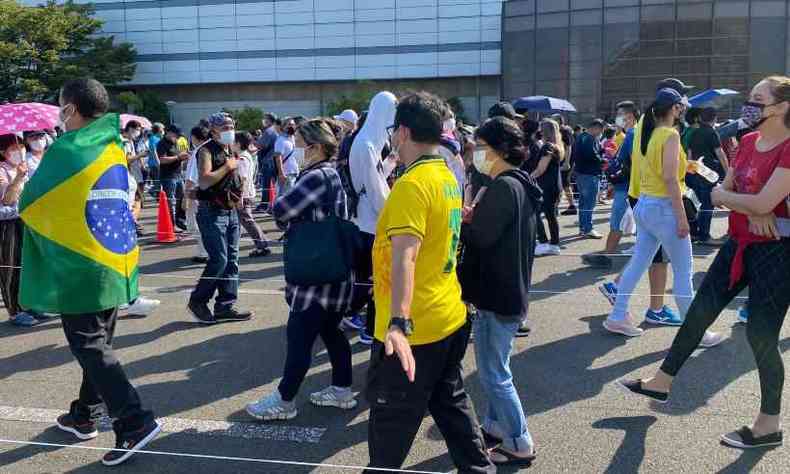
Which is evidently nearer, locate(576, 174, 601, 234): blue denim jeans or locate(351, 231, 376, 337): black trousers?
locate(351, 231, 376, 337): black trousers

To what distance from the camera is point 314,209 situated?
399 centimetres

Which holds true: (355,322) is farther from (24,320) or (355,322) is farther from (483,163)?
(24,320)

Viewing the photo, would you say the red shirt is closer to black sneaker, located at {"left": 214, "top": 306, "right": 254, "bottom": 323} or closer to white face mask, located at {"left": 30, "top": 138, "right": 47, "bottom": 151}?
black sneaker, located at {"left": 214, "top": 306, "right": 254, "bottom": 323}

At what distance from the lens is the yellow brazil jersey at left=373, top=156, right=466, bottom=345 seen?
2600 millimetres

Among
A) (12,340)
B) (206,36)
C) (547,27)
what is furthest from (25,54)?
(12,340)

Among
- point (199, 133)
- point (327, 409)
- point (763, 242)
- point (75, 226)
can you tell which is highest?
point (199, 133)

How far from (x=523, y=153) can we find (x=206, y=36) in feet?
161

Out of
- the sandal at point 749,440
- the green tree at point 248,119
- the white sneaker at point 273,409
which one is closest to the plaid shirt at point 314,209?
the white sneaker at point 273,409

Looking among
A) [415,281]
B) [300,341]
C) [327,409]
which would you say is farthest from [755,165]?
[327,409]

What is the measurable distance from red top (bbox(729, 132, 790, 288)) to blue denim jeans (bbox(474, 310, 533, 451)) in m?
1.36

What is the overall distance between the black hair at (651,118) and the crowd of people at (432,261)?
0.01 metres

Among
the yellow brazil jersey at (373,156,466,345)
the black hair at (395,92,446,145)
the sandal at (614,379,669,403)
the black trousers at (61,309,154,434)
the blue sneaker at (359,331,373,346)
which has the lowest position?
the blue sneaker at (359,331,373,346)

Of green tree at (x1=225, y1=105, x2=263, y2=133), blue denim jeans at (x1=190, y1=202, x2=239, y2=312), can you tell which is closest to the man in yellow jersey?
blue denim jeans at (x1=190, y1=202, x2=239, y2=312)

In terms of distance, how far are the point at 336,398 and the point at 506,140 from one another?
6.48 ft
